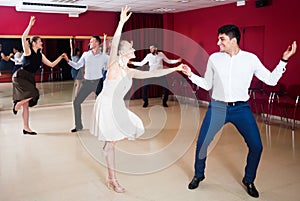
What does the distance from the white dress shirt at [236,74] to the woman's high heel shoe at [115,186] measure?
133 centimetres

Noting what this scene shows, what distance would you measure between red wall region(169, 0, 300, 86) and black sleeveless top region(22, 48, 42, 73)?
15.3 ft

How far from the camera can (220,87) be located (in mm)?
3229

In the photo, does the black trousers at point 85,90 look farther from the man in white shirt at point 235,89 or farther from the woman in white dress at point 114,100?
the man in white shirt at point 235,89

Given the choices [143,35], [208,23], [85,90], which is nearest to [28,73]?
[85,90]

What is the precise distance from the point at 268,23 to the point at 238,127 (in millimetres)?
4533

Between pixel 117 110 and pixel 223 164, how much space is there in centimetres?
172

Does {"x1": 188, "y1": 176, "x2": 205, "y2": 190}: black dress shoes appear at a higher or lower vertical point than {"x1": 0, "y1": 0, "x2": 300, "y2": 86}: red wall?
lower

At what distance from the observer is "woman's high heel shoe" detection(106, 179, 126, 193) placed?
336 cm

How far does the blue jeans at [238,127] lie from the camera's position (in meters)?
3.14

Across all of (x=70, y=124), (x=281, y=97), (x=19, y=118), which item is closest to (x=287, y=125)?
(x=281, y=97)

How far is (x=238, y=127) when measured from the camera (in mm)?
3211

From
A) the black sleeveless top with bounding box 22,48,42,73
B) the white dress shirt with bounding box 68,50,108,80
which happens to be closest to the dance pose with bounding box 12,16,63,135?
the black sleeveless top with bounding box 22,48,42,73

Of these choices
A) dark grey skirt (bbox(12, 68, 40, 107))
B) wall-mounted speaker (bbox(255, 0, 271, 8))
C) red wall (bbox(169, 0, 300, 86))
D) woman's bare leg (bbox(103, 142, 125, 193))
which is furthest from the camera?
wall-mounted speaker (bbox(255, 0, 271, 8))

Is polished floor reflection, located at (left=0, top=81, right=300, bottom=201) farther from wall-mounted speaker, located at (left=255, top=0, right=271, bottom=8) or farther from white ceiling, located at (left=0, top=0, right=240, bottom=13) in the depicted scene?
white ceiling, located at (left=0, top=0, right=240, bottom=13)
